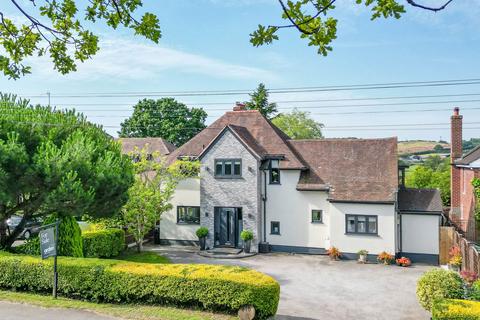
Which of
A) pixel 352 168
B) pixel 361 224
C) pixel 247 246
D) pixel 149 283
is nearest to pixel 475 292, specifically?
pixel 149 283

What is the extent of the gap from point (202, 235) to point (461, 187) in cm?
1651

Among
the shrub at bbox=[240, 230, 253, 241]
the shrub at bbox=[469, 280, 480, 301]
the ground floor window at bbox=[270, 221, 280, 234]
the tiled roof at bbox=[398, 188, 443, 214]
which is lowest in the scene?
the shrub at bbox=[469, 280, 480, 301]

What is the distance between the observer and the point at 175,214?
27.5 m

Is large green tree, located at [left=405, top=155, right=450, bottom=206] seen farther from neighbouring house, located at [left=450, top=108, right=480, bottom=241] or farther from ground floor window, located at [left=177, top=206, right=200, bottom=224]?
ground floor window, located at [left=177, top=206, right=200, bottom=224]

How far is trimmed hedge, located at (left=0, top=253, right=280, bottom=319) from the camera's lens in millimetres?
12953

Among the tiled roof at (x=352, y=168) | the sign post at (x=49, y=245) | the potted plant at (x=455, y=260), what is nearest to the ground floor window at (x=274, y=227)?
the tiled roof at (x=352, y=168)

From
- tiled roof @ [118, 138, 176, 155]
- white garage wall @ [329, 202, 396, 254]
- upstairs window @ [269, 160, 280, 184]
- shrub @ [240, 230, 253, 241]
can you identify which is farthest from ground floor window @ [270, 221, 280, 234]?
tiled roof @ [118, 138, 176, 155]

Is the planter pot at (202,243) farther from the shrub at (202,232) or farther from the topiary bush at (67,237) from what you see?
the topiary bush at (67,237)

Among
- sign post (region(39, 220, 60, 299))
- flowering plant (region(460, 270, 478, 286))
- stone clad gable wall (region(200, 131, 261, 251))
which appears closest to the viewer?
sign post (region(39, 220, 60, 299))

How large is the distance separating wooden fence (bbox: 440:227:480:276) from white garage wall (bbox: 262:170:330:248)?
590 centimetres

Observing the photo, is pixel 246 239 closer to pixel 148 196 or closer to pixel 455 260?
pixel 148 196

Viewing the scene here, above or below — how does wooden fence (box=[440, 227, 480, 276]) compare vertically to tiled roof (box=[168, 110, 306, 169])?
below

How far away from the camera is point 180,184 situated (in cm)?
2745

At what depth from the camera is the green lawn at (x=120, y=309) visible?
12758 millimetres
